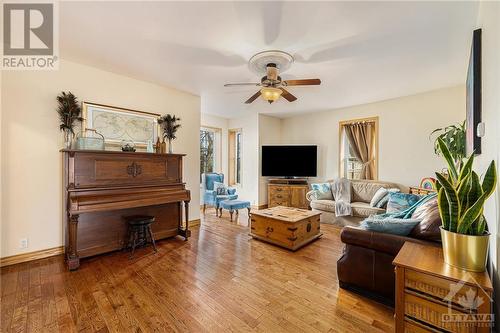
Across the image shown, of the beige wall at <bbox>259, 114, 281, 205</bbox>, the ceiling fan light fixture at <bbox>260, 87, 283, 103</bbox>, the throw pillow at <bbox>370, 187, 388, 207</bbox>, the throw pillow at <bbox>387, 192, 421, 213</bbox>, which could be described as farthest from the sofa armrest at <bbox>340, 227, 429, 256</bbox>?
the beige wall at <bbox>259, 114, 281, 205</bbox>

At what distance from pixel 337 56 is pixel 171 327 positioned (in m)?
3.38

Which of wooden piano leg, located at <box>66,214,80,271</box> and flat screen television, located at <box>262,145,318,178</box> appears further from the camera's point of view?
flat screen television, located at <box>262,145,318,178</box>

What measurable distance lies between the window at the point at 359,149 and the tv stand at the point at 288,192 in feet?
3.51

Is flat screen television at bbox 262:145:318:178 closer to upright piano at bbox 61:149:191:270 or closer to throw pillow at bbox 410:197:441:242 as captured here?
upright piano at bbox 61:149:191:270

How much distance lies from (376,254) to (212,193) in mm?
3942

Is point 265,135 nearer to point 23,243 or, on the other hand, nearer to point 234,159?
point 234,159

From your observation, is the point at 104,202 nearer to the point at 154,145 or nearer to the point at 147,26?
the point at 154,145

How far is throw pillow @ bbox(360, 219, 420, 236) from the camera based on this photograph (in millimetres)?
1893

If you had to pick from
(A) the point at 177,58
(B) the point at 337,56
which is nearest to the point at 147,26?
(A) the point at 177,58

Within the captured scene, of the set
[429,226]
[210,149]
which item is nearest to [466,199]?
[429,226]

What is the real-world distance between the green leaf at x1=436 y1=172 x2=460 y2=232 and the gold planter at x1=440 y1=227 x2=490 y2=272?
2.6 inches

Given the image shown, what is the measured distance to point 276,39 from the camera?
243 cm

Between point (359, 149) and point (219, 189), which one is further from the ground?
point (359, 149)

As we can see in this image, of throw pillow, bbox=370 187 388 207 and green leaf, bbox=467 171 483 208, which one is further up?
green leaf, bbox=467 171 483 208
